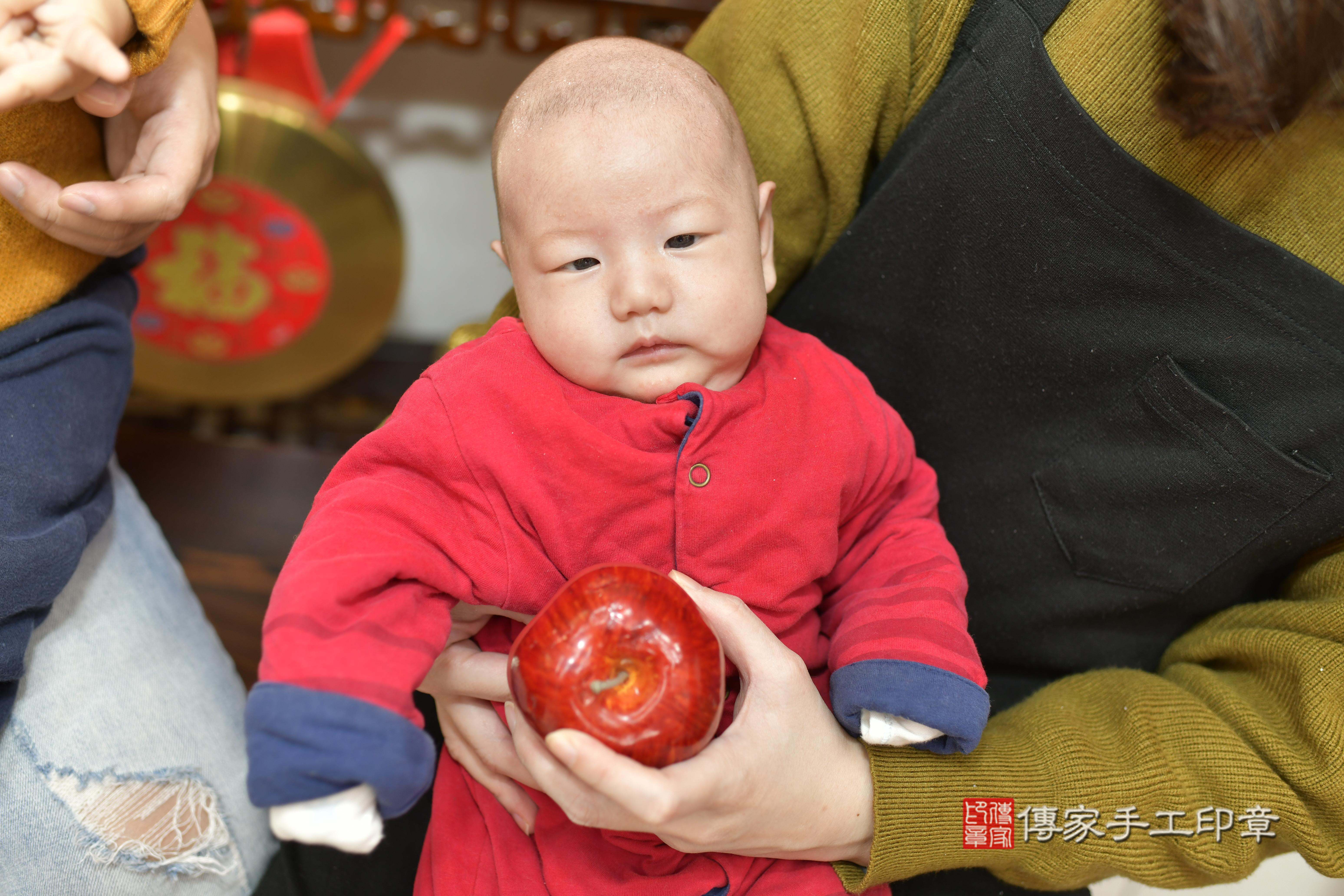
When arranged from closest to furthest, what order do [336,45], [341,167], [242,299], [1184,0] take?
[1184,0] → [341,167] → [242,299] → [336,45]

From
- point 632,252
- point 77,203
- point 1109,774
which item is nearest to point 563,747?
point 632,252

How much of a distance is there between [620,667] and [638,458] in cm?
20

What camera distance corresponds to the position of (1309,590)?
0.84 meters

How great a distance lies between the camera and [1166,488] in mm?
815

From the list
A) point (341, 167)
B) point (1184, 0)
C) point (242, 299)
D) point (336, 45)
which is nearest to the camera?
point (1184, 0)

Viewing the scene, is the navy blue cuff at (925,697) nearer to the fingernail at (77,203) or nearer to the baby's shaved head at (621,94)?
the baby's shaved head at (621,94)

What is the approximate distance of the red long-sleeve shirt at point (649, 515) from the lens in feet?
2.32

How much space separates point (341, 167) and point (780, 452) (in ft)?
4.46

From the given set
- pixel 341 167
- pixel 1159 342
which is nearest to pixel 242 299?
pixel 341 167

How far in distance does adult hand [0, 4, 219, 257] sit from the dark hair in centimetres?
88

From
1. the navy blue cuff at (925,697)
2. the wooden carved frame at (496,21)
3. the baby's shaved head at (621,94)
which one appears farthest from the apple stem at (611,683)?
the wooden carved frame at (496,21)

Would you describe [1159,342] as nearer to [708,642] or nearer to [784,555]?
[784,555]

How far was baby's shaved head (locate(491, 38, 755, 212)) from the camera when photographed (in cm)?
81

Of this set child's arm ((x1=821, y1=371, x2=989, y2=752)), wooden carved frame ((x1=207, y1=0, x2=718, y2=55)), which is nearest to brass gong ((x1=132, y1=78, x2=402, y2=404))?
wooden carved frame ((x1=207, y1=0, x2=718, y2=55))
